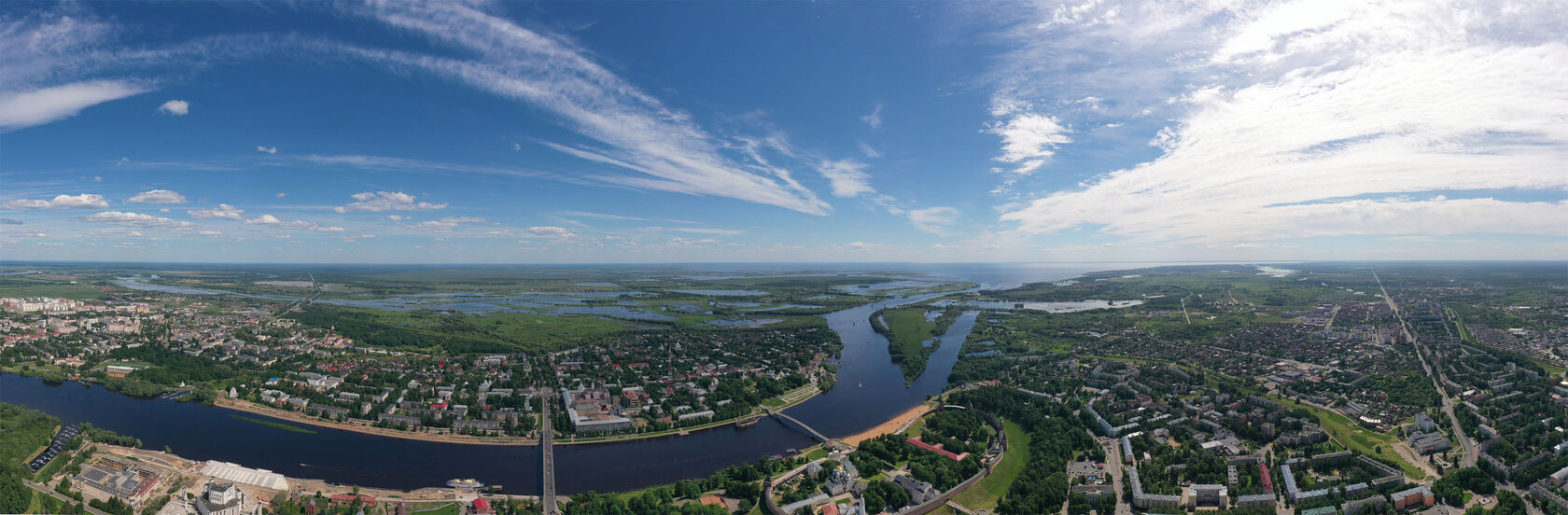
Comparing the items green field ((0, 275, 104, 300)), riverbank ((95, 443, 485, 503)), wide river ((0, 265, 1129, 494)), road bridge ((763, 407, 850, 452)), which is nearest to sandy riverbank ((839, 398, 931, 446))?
wide river ((0, 265, 1129, 494))

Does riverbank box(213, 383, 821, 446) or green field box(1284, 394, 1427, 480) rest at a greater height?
green field box(1284, 394, 1427, 480)

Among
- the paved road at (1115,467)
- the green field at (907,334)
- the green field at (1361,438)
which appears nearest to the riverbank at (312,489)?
the paved road at (1115,467)

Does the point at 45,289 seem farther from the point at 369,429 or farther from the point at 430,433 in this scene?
the point at 430,433

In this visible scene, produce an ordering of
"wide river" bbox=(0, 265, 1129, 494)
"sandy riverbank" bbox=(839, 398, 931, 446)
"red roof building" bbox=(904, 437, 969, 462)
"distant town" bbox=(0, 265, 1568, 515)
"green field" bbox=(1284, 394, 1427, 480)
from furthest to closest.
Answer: "sandy riverbank" bbox=(839, 398, 931, 446)
"red roof building" bbox=(904, 437, 969, 462)
"wide river" bbox=(0, 265, 1129, 494)
"green field" bbox=(1284, 394, 1427, 480)
"distant town" bbox=(0, 265, 1568, 515)

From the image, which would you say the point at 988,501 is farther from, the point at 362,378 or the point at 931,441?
the point at 362,378

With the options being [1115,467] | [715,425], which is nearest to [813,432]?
[715,425]

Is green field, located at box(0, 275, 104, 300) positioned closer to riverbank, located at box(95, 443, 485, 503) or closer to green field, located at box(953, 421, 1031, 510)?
riverbank, located at box(95, 443, 485, 503)
